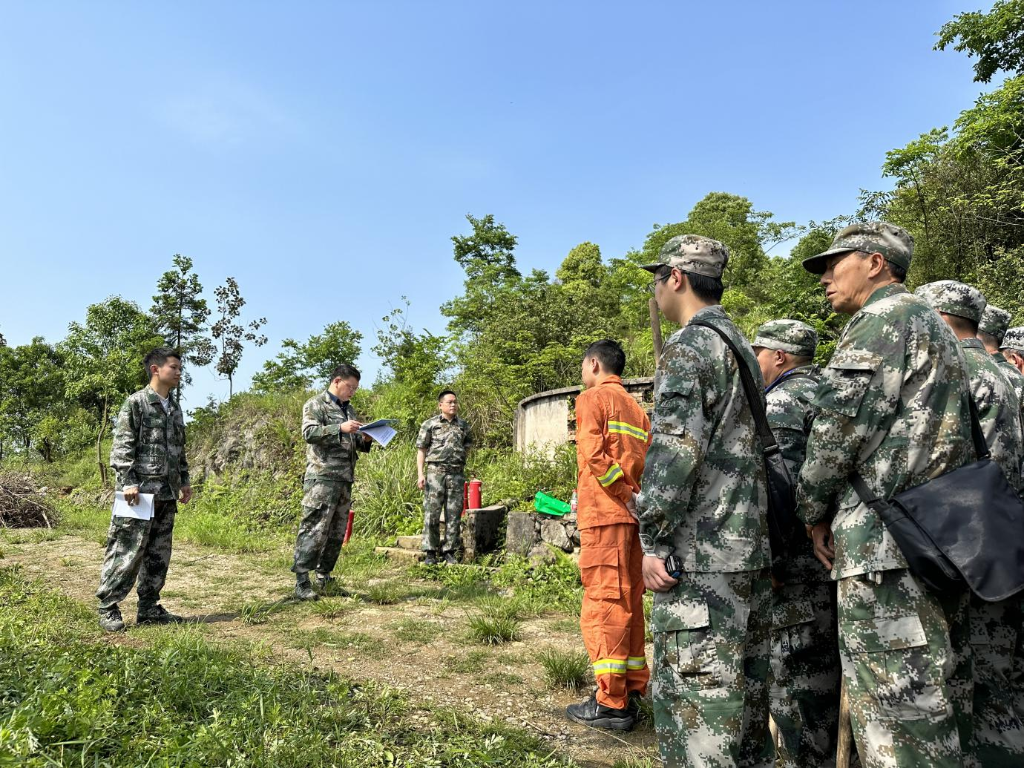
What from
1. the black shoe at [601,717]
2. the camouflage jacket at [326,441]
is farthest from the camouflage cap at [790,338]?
the camouflage jacket at [326,441]

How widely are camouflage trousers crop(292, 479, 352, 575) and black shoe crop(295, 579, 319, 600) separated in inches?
4.6

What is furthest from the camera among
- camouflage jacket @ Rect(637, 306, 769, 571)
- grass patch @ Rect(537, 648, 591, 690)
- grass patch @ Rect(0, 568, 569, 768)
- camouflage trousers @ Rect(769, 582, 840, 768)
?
grass patch @ Rect(537, 648, 591, 690)

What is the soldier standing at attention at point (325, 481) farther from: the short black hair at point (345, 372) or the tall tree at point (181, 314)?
the tall tree at point (181, 314)

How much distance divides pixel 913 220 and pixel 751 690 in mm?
14666

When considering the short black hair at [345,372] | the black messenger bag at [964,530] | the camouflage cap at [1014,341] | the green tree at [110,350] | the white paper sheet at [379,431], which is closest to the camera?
the black messenger bag at [964,530]

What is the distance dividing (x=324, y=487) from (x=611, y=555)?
359 centimetres

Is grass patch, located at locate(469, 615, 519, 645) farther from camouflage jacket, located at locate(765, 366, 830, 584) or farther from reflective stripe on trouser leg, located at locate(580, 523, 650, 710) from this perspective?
camouflage jacket, located at locate(765, 366, 830, 584)

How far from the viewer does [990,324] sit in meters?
3.86

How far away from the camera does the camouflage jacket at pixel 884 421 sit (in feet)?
6.75

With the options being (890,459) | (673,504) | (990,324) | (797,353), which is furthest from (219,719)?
(990,324)

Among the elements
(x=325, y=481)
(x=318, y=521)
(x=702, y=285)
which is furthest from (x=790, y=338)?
(x=318, y=521)

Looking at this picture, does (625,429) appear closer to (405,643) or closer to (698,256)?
(698,256)

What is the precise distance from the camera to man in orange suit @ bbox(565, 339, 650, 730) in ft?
11.4

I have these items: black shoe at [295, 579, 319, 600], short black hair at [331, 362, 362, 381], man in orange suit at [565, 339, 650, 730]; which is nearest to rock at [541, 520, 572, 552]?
black shoe at [295, 579, 319, 600]
